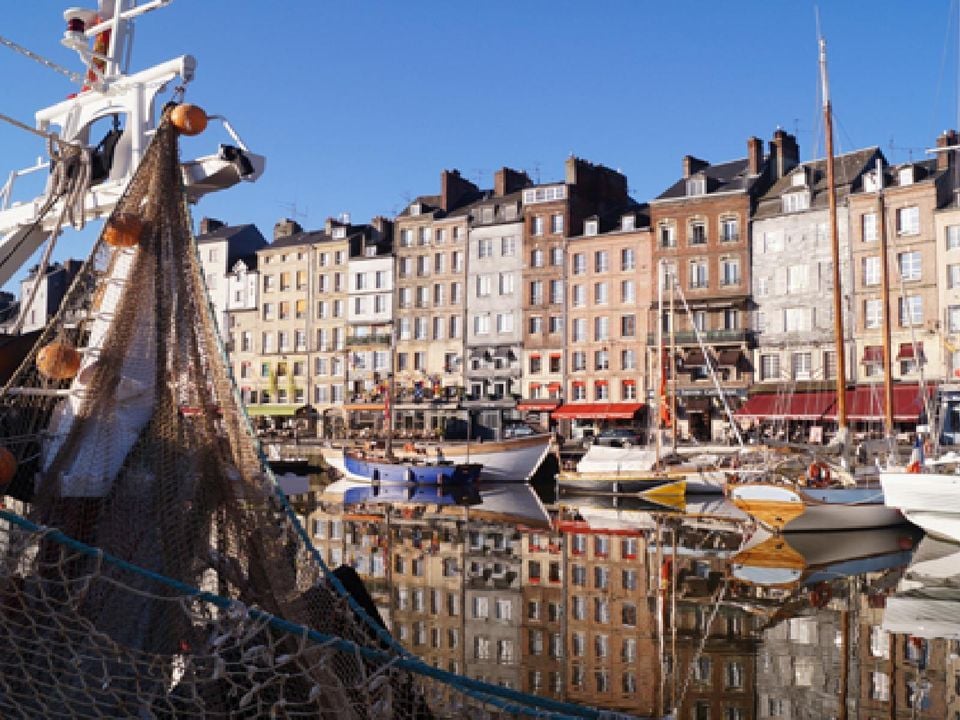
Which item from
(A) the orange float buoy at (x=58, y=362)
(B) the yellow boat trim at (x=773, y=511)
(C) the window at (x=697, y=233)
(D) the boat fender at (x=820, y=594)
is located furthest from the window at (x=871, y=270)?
(A) the orange float buoy at (x=58, y=362)

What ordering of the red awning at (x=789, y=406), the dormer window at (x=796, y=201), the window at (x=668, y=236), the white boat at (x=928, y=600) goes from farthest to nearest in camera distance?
1. the window at (x=668, y=236)
2. the dormer window at (x=796, y=201)
3. the red awning at (x=789, y=406)
4. the white boat at (x=928, y=600)

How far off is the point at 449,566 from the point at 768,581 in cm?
627

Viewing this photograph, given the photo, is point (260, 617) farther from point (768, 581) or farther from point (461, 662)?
point (768, 581)

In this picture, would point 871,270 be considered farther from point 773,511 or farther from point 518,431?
point 773,511

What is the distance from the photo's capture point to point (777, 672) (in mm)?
12539

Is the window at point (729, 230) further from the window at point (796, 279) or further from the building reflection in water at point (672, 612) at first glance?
the building reflection in water at point (672, 612)

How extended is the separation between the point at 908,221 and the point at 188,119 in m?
48.0

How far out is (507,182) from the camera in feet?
216

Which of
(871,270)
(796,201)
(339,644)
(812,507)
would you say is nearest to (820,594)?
(812,507)

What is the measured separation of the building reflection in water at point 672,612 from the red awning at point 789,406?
21525 millimetres

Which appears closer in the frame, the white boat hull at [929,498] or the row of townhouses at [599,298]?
the white boat hull at [929,498]

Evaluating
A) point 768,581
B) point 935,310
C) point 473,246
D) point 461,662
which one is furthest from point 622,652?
point 473,246

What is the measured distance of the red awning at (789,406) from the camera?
158 feet

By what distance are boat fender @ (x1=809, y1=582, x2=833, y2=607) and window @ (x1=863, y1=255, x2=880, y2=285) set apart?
1370 inches
